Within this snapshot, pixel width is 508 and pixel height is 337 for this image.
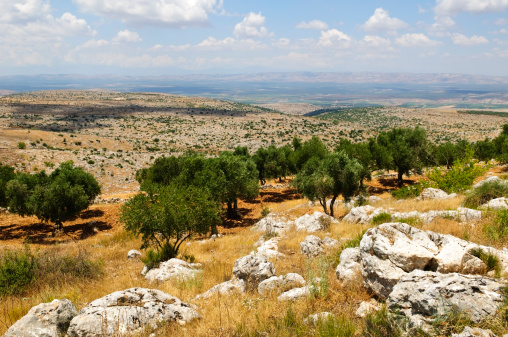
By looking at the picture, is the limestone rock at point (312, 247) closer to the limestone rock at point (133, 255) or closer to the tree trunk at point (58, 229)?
the limestone rock at point (133, 255)

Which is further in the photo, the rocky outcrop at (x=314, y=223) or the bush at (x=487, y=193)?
the rocky outcrop at (x=314, y=223)

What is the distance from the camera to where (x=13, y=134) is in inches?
→ 2303

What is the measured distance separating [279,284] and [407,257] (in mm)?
3047

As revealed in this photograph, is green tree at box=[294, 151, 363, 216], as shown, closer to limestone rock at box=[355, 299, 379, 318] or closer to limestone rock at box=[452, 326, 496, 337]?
limestone rock at box=[355, 299, 379, 318]

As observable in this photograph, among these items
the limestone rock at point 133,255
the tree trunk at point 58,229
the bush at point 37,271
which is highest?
the bush at point 37,271

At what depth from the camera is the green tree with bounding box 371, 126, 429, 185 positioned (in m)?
34.1

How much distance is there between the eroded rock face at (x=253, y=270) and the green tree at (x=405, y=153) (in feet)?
100

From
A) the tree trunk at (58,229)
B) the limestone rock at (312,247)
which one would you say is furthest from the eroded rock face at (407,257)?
the tree trunk at (58,229)

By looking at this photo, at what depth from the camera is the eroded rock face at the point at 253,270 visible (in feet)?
25.4

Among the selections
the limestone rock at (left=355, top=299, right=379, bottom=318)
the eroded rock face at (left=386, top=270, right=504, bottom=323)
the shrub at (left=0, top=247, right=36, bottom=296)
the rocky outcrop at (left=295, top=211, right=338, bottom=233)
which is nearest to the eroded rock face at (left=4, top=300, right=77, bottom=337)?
the shrub at (left=0, top=247, right=36, bottom=296)

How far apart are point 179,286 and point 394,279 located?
589 cm

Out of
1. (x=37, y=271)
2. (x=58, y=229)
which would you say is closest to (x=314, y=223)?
(x=37, y=271)

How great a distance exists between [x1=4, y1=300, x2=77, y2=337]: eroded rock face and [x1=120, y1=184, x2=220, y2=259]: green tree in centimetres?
660

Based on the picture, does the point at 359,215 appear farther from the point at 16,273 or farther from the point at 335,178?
the point at 16,273
